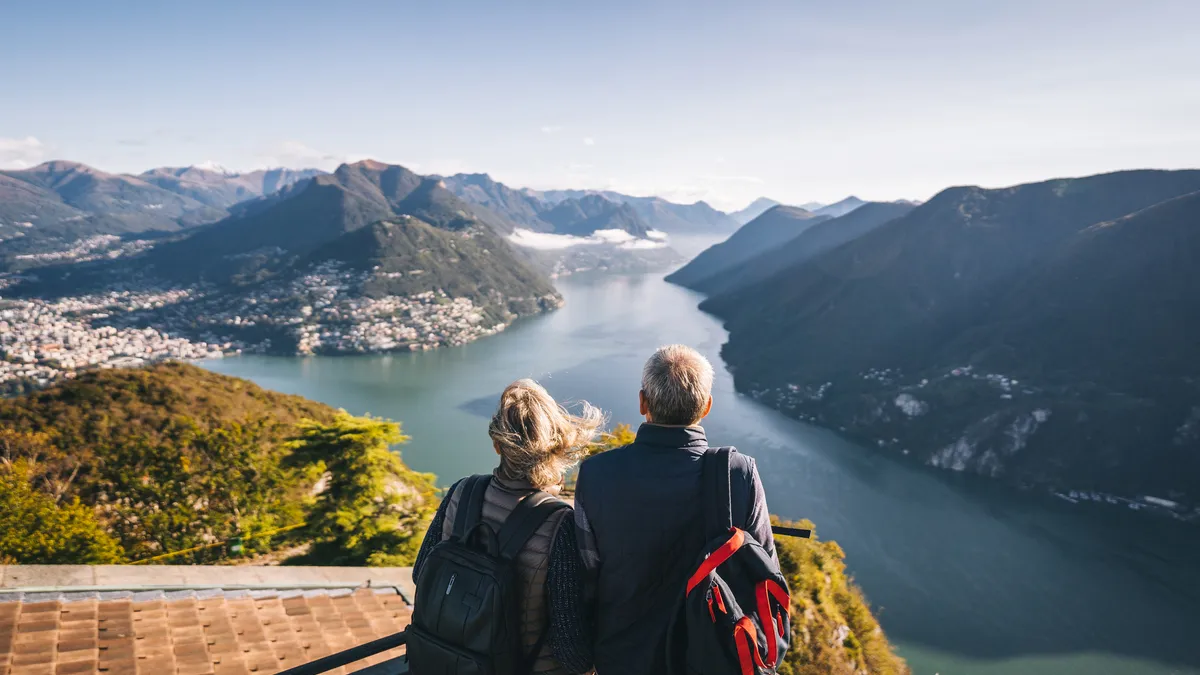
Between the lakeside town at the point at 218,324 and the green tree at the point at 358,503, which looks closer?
the green tree at the point at 358,503

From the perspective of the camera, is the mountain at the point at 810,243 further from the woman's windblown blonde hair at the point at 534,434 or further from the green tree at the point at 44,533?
the woman's windblown blonde hair at the point at 534,434

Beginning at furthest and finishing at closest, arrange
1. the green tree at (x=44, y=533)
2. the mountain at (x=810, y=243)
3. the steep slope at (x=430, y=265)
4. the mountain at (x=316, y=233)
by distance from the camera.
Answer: the mountain at (x=810, y=243)
the mountain at (x=316, y=233)
the steep slope at (x=430, y=265)
the green tree at (x=44, y=533)

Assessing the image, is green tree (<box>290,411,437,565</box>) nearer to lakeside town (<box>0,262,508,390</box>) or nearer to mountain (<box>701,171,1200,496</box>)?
mountain (<box>701,171,1200,496</box>)

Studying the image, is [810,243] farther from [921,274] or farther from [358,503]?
[358,503]

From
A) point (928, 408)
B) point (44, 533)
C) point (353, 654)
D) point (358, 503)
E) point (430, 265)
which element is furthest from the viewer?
point (430, 265)

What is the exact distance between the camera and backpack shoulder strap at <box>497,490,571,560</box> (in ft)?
4.93

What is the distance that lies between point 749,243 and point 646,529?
585ft

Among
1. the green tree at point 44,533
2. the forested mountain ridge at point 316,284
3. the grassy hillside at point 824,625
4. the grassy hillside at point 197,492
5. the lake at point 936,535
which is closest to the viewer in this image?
the green tree at point 44,533

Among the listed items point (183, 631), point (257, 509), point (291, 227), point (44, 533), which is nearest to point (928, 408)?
point (257, 509)

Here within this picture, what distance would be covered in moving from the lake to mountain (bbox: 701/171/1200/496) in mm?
4399

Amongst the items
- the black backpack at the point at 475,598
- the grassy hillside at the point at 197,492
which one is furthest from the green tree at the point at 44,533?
the black backpack at the point at 475,598

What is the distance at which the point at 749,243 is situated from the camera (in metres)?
172

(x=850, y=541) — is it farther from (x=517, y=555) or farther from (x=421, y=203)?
(x=421, y=203)

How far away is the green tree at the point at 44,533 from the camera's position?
7281 mm
